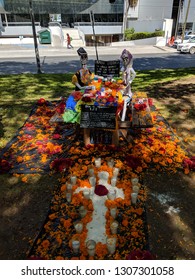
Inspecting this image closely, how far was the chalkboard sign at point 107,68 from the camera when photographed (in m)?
9.50

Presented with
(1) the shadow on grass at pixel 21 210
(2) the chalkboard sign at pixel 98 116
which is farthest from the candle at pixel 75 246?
(2) the chalkboard sign at pixel 98 116

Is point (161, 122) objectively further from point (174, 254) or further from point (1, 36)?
point (1, 36)

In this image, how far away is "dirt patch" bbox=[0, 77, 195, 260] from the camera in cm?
400

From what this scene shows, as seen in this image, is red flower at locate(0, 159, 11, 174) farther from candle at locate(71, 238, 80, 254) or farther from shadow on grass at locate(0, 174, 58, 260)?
candle at locate(71, 238, 80, 254)

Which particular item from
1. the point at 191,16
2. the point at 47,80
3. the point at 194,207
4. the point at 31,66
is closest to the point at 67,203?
the point at 194,207

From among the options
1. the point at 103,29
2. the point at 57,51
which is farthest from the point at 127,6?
the point at 57,51

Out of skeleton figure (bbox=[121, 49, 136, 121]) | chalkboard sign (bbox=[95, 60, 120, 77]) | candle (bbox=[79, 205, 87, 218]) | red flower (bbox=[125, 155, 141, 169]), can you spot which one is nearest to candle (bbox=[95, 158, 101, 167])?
red flower (bbox=[125, 155, 141, 169])

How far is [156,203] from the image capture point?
4918 millimetres

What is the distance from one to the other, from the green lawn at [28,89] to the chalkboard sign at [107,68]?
2736 millimetres

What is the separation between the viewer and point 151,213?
4.66 m

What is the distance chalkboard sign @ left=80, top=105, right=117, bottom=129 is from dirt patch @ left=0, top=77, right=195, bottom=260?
1.65 metres

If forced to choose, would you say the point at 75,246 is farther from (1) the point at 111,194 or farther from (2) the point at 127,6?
(2) the point at 127,6

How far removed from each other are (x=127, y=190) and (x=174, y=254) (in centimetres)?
160

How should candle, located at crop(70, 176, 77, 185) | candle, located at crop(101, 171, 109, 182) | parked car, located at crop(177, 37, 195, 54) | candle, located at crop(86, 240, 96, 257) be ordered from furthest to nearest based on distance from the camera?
parked car, located at crop(177, 37, 195, 54)
candle, located at crop(101, 171, 109, 182)
candle, located at crop(70, 176, 77, 185)
candle, located at crop(86, 240, 96, 257)
